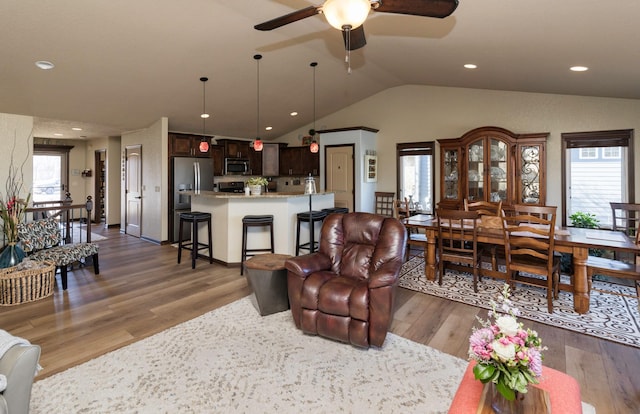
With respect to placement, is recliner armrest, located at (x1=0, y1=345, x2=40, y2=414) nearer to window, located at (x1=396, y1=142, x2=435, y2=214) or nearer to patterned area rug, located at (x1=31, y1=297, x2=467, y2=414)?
patterned area rug, located at (x1=31, y1=297, x2=467, y2=414)

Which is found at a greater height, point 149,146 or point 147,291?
point 149,146

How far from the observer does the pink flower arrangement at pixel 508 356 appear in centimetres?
136

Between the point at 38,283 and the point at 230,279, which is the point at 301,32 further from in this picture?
the point at 38,283

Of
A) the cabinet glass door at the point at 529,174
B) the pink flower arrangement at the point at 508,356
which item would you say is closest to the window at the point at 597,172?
the cabinet glass door at the point at 529,174

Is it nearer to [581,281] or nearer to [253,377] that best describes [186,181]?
[253,377]

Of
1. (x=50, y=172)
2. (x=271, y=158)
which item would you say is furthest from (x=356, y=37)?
(x=50, y=172)

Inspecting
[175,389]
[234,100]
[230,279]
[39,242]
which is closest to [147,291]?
[230,279]

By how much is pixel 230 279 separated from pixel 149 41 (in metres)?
3.07

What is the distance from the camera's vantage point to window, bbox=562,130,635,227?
4949 millimetres

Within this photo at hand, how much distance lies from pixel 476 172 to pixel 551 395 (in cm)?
473

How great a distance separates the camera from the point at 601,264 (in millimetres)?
3371

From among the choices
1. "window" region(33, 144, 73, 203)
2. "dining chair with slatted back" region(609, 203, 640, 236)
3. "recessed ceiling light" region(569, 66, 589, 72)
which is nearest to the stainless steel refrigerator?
"window" region(33, 144, 73, 203)

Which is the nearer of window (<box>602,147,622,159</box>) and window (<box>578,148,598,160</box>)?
window (<box>602,147,622,159</box>)

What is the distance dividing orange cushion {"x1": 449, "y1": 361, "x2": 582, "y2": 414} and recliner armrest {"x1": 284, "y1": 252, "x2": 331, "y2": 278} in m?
1.54
